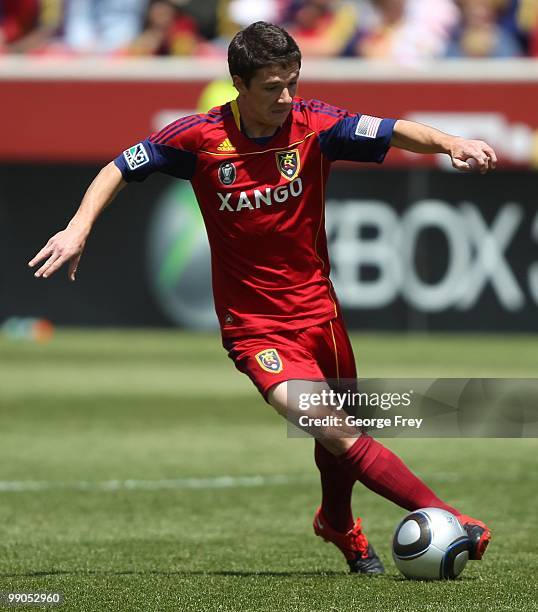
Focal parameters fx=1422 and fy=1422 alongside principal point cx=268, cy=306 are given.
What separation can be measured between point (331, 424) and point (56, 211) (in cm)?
1478

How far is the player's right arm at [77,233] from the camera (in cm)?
514

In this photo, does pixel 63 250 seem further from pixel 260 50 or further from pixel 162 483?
pixel 162 483

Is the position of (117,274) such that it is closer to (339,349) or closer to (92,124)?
(92,124)

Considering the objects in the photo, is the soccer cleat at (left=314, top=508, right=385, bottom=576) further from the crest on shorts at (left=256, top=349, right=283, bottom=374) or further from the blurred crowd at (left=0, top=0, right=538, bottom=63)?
the blurred crowd at (left=0, top=0, right=538, bottom=63)

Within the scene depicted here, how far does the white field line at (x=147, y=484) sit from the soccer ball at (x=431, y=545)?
3221 mm

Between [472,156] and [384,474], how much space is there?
1.27 metres

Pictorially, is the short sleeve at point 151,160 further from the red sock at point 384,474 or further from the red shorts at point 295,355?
the red sock at point 384,474

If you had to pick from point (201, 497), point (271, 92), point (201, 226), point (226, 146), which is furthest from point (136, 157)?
point (201, 226)

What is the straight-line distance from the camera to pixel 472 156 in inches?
208

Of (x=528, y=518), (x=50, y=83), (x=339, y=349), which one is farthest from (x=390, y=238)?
(x=339, y=349)

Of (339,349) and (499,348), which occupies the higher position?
A: (339,349)

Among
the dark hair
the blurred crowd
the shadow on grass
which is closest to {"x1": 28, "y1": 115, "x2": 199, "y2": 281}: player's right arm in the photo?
the dark hair

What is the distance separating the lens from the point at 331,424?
549 cm

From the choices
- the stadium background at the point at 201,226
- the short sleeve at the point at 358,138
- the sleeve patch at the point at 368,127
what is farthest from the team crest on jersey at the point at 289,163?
the stadium background at the point at 201,226
